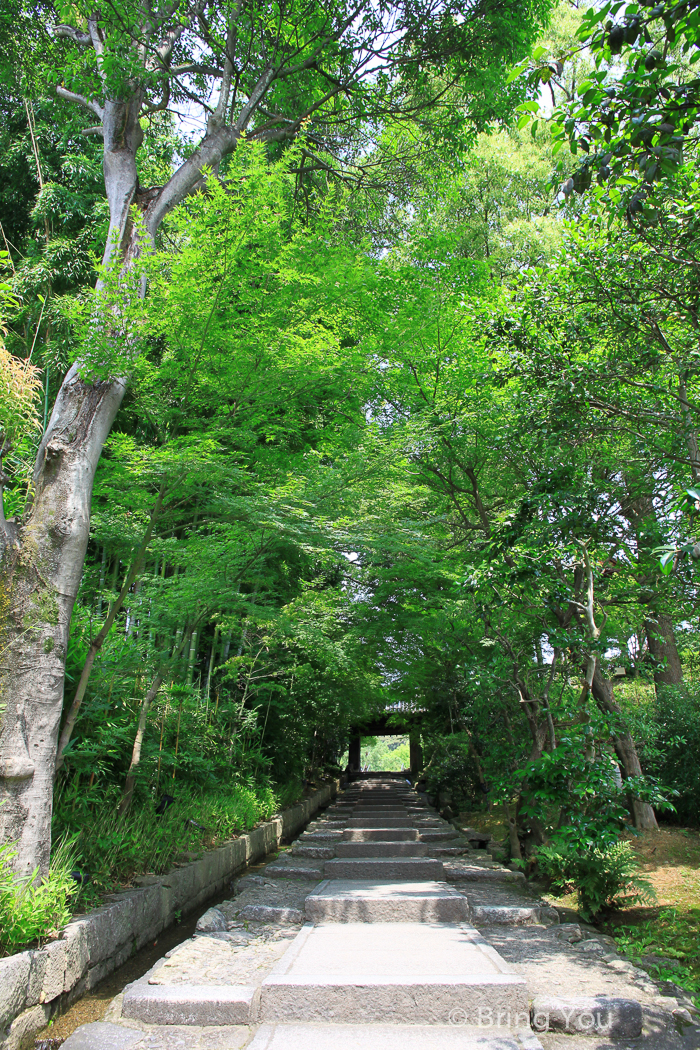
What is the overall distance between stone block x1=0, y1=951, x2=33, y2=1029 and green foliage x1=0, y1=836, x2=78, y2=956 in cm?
12

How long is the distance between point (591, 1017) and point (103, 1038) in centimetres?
219

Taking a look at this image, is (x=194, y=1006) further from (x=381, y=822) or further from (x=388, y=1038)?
(x=381, y=822)

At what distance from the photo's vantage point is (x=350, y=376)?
551 centimetres

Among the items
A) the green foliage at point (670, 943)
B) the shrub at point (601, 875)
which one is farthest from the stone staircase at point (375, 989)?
the green foliage at point (670, 943)

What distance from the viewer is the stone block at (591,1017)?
2729 mm

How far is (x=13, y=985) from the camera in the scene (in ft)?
9.20

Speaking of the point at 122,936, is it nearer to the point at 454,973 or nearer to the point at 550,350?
the point at 454,973

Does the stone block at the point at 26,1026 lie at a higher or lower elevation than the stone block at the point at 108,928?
lower

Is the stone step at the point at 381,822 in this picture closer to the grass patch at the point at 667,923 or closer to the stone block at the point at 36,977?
the grass patch at the point at 667,923

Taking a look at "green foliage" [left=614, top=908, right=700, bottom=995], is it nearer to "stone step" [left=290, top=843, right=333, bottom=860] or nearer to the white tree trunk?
"stone step" [left=290, top=843, right=333, bottom=860]

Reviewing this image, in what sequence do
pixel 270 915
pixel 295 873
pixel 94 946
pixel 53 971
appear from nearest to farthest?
pixel 53 971 → pixel 94 946 → pixel 270 915 → pixel 295 873

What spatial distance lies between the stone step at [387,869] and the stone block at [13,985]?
343cm

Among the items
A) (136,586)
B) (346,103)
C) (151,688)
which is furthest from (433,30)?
(151,688)

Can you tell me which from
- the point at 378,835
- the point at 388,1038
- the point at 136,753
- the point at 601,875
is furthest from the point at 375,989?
the point at 378,835
